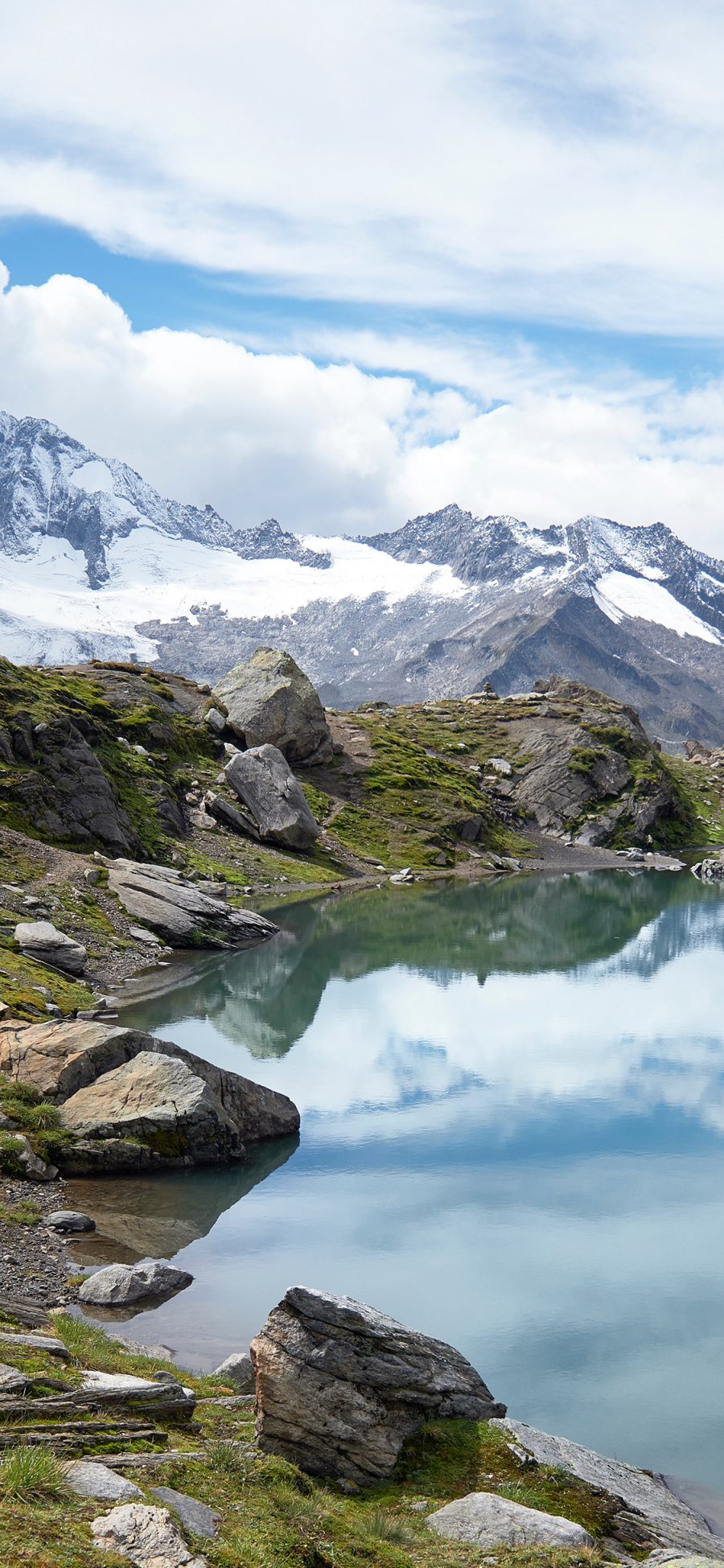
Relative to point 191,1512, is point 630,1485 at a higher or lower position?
lower

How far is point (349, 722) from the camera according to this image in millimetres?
166875

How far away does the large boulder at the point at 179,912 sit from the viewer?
66.6 metres

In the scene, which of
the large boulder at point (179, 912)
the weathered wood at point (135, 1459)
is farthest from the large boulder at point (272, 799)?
the weathered wood at point (135, 1459)

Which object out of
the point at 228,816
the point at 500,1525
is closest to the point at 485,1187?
the point at 500,1525

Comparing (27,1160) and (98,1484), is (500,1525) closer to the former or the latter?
(98,1484)

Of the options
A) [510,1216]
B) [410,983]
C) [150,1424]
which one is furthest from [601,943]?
[150,1424]

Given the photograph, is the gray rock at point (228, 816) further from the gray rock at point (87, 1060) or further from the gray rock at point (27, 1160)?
the gray rock at point (27, 1160)

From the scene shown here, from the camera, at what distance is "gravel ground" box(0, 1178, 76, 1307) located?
2280 cm

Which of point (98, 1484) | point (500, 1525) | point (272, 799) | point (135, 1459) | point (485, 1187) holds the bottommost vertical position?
point (485, 1187)

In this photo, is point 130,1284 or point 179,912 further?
point 179,912

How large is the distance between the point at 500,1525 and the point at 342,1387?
293 cm

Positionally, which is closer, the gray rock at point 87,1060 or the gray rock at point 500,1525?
the gray rock at point 500,1525

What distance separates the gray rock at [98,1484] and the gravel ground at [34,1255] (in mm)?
10738

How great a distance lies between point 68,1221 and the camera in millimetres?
26828
